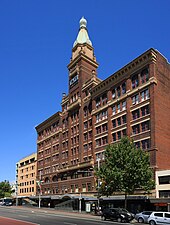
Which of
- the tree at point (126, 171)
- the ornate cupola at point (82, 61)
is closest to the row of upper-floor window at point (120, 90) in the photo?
the ornate cupola at point (82, 61)

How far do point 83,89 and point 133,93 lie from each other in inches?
822

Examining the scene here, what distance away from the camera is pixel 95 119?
71.2 meters

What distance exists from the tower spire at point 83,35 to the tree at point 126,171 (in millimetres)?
44261

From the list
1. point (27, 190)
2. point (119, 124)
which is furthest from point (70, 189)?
point (27, 190)

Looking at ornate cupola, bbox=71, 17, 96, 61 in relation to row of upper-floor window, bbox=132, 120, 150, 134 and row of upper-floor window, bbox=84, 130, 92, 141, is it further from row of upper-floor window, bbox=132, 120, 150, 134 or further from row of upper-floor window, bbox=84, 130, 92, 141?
row of upper-floor window, bbox=132, 120, 150, 134

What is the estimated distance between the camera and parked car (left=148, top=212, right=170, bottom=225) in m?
35.7

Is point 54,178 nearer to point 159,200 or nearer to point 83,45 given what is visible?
point 83,45

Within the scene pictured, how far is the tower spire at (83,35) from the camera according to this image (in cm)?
8438

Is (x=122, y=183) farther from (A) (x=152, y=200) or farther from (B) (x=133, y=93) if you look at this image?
(B) (x=133, y=93)

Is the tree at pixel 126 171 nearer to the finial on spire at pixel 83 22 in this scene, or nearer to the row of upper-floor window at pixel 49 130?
the row of upper-floor window at pixel 49 130

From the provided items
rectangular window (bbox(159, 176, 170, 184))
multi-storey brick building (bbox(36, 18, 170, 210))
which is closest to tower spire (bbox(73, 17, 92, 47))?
multi-storey brick building (bbox(36, 18, 170, 210))

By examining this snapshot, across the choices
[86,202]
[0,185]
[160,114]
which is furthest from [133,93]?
[0,185]

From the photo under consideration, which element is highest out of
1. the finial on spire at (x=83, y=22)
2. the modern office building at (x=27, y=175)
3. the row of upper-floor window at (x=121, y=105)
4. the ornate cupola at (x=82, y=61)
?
the finial on spire at (x=83, y=22)

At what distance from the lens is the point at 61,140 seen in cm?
8719
